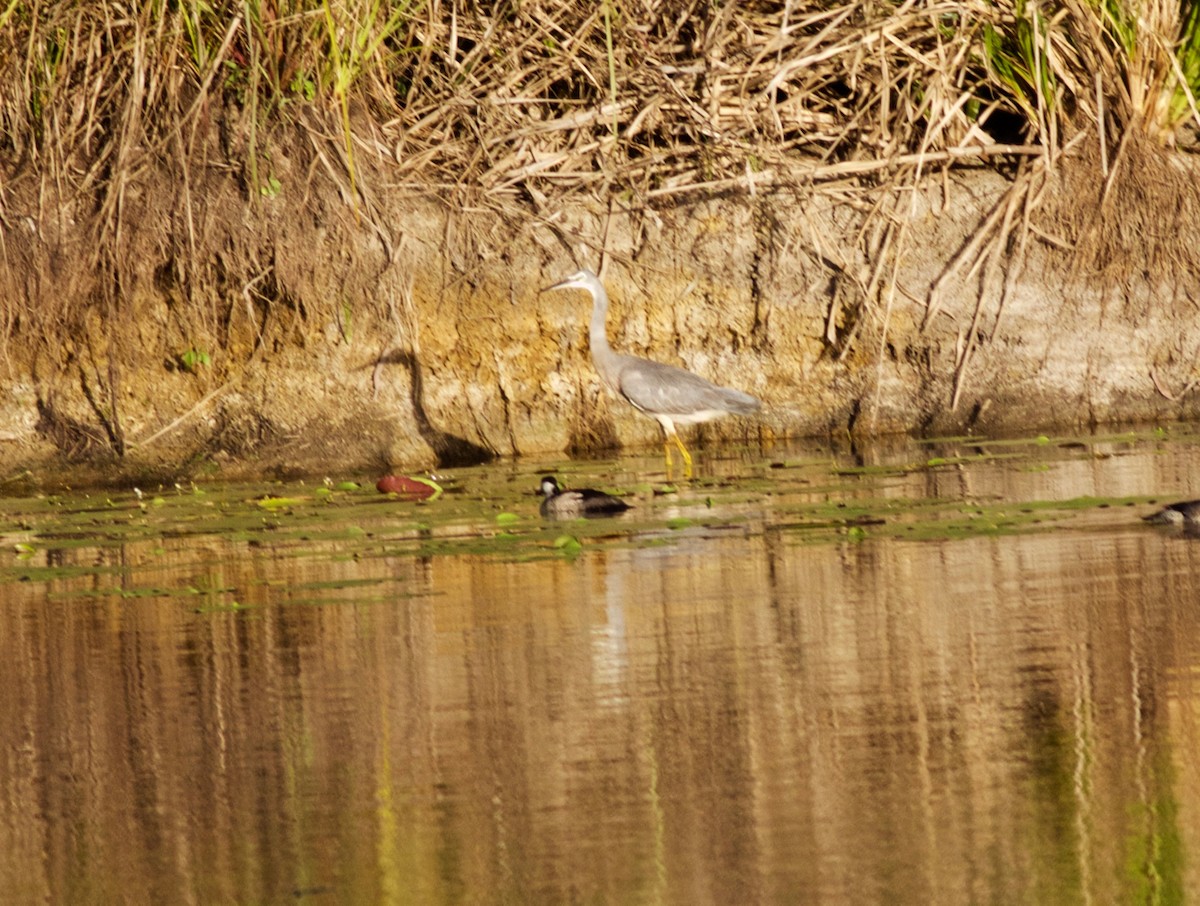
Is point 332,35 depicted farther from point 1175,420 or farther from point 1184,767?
point 1184,767

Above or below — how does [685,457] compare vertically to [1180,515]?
above

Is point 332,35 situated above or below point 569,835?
above

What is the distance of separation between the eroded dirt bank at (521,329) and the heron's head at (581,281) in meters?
0.49

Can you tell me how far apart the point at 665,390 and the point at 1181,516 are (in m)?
4.54

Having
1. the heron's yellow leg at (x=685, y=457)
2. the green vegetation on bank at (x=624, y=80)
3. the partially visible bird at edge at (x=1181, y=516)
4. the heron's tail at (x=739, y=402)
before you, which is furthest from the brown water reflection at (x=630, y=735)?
the green vegetation on bank at (x=624, y=80)

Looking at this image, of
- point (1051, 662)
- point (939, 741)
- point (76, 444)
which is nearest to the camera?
point (939, 741)


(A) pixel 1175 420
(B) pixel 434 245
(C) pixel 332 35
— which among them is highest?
(C) pixel 332 35

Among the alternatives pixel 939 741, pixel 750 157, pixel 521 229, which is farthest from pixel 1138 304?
pixel 939 741

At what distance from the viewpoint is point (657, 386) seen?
11.8 meters

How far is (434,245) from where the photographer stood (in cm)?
1248

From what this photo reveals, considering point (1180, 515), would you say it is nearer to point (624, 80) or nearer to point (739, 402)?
point (739, 402)

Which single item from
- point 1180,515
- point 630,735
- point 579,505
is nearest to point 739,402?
point 579,505

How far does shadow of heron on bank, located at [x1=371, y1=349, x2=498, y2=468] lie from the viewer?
487 inches

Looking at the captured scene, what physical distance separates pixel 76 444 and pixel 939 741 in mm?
8696
